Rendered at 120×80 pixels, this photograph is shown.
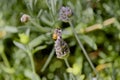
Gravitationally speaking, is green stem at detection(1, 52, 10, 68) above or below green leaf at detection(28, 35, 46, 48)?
below

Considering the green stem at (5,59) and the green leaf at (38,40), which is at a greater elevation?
the green leaf at (38,40)

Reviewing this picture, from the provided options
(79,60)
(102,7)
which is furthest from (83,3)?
(79,60)

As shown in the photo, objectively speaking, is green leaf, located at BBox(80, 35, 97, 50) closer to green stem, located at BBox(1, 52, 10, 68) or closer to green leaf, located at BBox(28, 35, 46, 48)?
green leaf, located at BBox(28, 35, 46, 48)

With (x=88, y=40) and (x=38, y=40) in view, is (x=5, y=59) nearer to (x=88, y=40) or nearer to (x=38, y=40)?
(x=38, y=40)

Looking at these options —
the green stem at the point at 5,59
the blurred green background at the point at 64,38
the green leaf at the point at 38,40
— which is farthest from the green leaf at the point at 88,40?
the green stem at the point at 5,59

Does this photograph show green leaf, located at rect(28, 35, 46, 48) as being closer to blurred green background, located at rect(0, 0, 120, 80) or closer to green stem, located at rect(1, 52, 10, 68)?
blurred green background, located at rect(0, 0, 120, 80)

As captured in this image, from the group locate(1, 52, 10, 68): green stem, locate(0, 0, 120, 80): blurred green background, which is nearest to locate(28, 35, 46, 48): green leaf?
locate(0, 0, 120, 80): blurred green background

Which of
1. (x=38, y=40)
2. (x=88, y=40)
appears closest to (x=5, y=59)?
(x=38, y=40)

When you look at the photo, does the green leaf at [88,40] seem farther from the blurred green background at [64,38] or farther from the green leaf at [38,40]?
the green leaf at [38,40]
